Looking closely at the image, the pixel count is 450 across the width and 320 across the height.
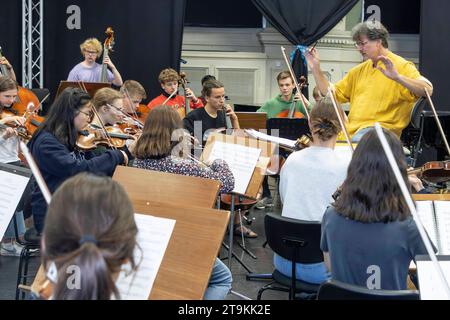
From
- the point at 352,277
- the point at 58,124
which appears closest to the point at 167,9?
the point at 58,124

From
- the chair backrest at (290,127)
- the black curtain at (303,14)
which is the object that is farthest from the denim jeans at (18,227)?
the black curtain at (303,14)

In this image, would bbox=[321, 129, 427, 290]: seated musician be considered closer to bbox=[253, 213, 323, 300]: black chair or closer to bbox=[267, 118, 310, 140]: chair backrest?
bbox=[253, 213, 323, 300]: black chair

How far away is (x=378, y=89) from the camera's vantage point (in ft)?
12.3

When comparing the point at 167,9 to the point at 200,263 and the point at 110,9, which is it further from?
the point at 200,263

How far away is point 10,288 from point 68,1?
4.63 m

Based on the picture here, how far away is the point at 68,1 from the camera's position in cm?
750

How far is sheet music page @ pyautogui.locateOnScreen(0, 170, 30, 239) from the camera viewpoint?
260cm

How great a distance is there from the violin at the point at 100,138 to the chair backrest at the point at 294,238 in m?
1.41

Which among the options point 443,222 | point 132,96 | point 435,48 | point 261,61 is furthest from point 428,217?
point 261,61

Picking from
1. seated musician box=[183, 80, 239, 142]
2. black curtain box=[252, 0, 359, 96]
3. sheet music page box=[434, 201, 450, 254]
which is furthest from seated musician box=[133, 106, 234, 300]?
black curtain box=[252, 0, 359, 96]

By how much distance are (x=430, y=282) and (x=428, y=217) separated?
61 centimetres

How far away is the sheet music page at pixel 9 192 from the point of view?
8.52 ft

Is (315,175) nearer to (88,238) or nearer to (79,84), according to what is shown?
(88,238)

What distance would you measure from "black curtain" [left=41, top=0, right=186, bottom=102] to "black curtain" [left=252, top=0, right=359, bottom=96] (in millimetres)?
1060
